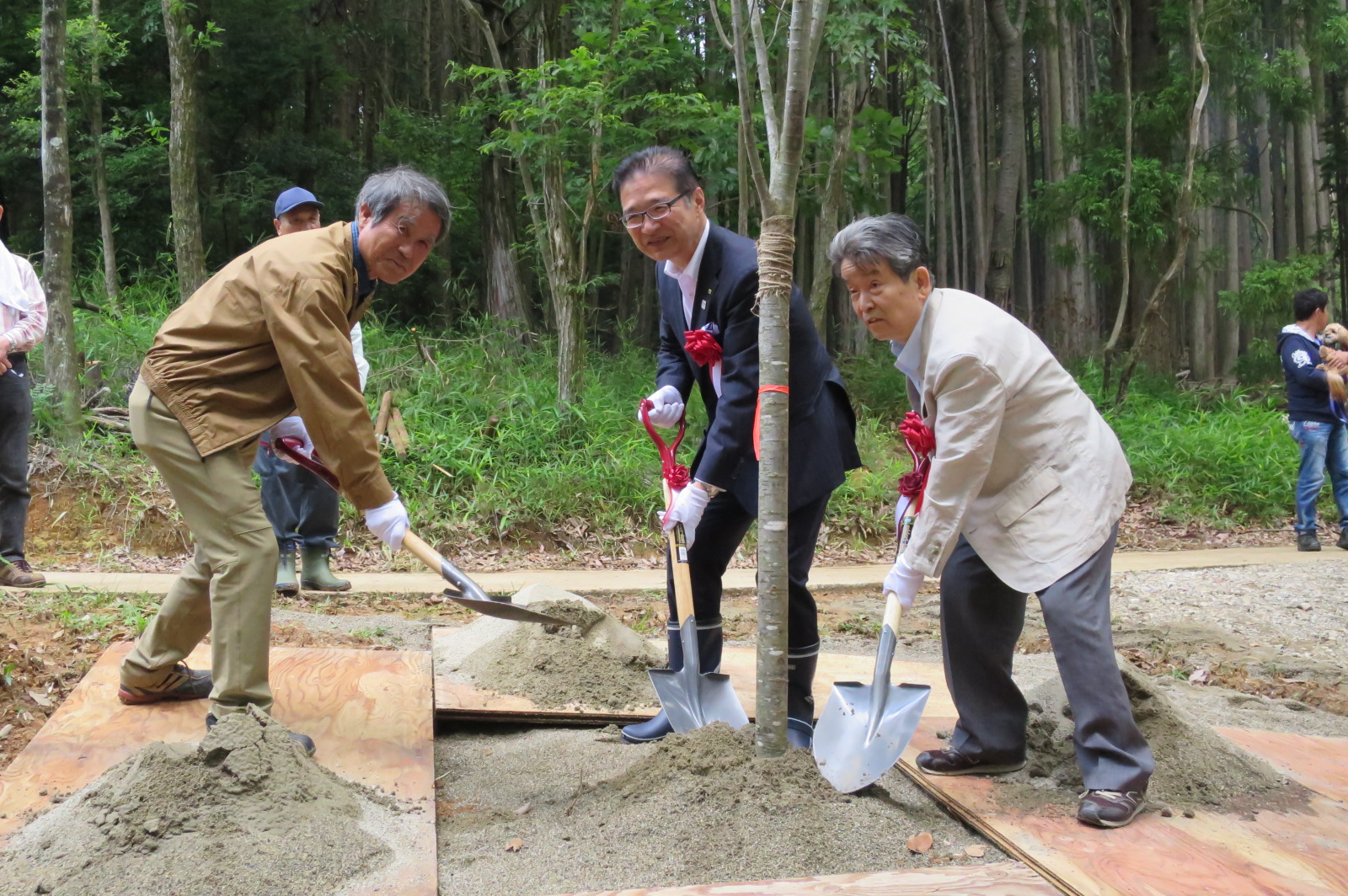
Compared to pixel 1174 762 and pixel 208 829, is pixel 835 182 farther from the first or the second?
pixel 208 829

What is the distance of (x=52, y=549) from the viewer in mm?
Result: 7285

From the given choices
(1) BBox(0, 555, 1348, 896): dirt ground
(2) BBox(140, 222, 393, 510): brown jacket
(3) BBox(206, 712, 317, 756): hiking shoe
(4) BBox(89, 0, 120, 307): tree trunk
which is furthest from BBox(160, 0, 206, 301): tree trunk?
(3) BBox(206, 712, 317, 756): hiking shoe

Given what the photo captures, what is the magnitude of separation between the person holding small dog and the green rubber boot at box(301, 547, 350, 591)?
23.3ft

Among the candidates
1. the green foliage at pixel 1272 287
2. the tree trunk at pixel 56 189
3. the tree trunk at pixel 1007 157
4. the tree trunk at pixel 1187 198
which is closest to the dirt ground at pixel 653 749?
the tree trunk at pixel 56 189

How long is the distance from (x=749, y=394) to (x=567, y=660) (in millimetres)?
1541

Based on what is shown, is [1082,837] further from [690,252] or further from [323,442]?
[323,442]

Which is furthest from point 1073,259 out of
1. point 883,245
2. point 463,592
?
point 463,592

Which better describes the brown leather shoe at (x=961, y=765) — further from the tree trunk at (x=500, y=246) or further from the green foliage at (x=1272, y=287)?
the green foliage at (x=1272, y=287)

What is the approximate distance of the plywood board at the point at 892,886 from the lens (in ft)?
7.72

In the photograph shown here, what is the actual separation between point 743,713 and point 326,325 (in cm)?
177

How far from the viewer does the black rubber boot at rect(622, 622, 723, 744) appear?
358 cm

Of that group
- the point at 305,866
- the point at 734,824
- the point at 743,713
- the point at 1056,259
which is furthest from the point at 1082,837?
the point at 1056,259

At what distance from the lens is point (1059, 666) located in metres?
2.79

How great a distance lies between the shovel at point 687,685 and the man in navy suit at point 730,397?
3.9 inches
